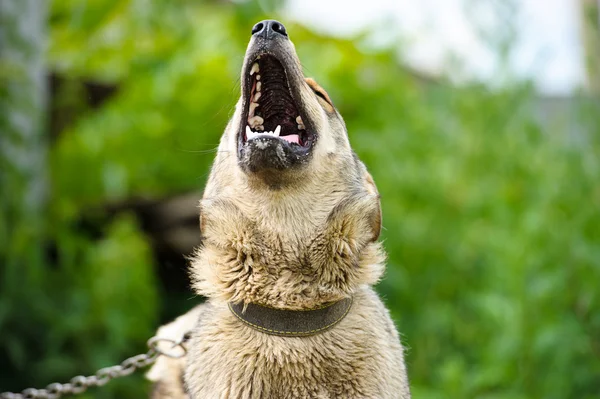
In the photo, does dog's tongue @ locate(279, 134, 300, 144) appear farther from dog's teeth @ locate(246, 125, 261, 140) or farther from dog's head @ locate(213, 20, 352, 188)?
dog's teeth @ locate(246, 125, 261, 140)

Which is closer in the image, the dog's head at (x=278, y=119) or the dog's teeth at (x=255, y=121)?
the dog's head at (x=278, y=119)

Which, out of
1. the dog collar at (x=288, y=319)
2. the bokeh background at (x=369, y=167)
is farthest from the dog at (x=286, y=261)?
the bokeh background at (x=369, y=167)

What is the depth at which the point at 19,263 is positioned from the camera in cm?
577

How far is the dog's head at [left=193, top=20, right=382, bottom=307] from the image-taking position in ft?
9.57

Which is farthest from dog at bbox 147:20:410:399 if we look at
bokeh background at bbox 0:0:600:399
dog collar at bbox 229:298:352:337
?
bokeh background at bbox 0:0:600:399

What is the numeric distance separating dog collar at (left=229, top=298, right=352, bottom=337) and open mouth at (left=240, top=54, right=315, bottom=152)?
62cm

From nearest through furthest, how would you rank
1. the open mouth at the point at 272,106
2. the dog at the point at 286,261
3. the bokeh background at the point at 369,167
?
the dog at the point at 286,261 < the open mouth at the point at 272,106 < the bokeh background at the point at 369,167

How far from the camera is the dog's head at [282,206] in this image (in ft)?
9.57

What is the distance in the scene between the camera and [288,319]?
2881mm

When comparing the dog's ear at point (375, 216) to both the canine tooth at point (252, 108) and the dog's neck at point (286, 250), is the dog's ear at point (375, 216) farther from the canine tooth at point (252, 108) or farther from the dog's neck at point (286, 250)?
the canine tooth at point (252, 108)

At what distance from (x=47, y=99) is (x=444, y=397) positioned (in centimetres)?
457

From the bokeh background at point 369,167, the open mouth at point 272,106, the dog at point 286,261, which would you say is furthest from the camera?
the bokeh background at point 369,167

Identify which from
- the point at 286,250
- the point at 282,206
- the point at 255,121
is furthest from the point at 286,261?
Result: the point at 255,121

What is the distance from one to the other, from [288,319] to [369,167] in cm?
425
